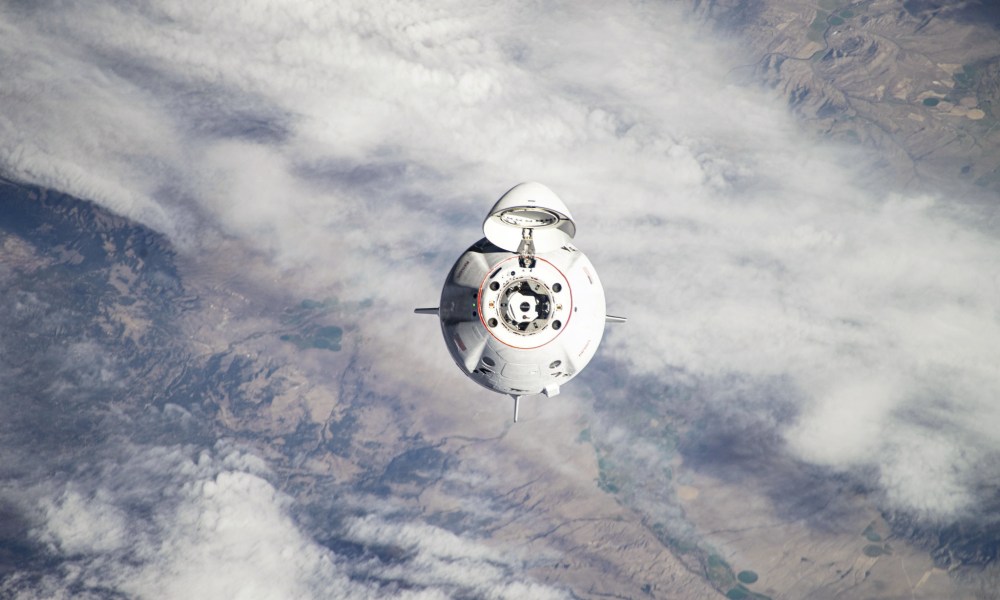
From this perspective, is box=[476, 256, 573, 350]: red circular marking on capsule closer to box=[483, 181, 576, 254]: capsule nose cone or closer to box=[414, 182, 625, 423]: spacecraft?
box=[414, 182, 625, 423]: spacecraft

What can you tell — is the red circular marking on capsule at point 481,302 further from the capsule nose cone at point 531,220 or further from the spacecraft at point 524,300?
the capsule nose cone at point 531,220

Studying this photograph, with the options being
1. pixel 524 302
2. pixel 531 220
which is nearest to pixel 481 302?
pixel 524 302

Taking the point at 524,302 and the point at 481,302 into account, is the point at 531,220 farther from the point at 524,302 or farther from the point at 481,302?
the point at 481,302

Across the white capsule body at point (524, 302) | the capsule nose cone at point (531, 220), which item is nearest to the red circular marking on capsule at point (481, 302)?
the white capsule body at point (524, 302)

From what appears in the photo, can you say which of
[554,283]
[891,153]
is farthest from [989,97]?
[554,283]

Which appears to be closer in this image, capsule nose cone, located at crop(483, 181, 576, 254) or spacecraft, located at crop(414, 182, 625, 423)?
spacecraft, located at crop(414, 182, 625, 423)

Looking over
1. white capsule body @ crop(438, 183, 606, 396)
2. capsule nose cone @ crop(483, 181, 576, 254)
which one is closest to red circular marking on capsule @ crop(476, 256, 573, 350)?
white capsule body @ crop(438, 183, 606, 396)

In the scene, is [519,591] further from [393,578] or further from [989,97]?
[989,97]
